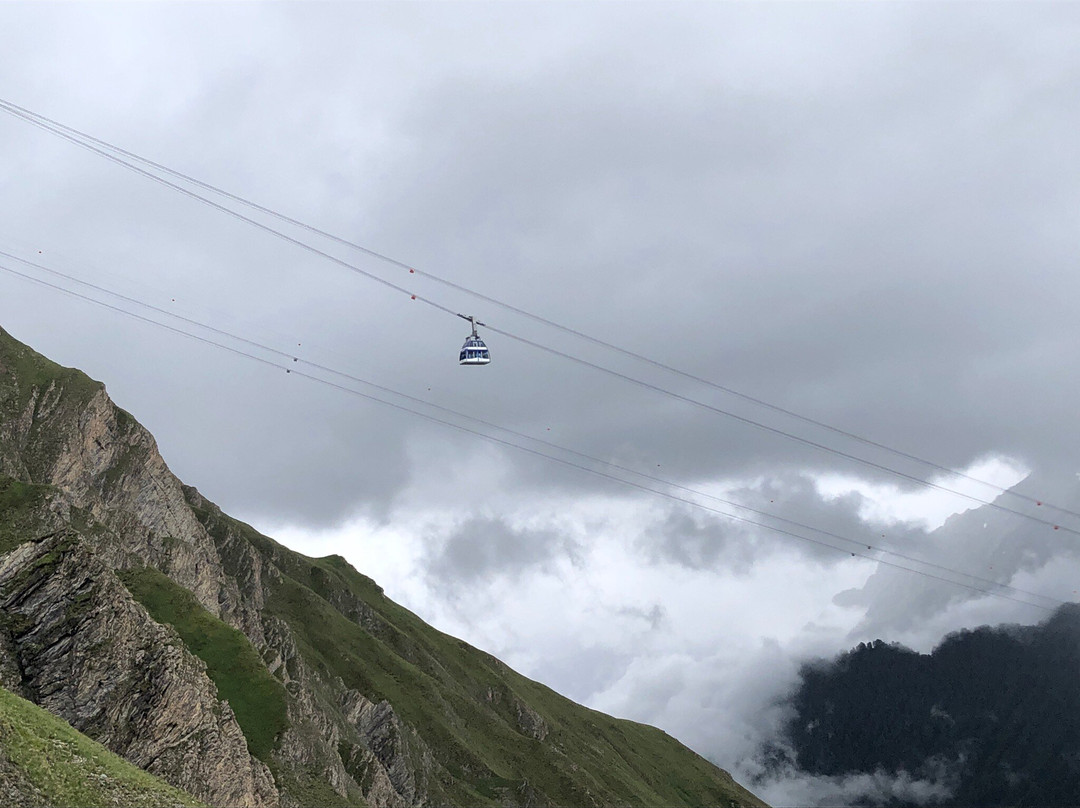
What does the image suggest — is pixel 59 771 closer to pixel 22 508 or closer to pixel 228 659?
pixel 22 508

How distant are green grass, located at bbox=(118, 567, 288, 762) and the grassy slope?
72258 mm

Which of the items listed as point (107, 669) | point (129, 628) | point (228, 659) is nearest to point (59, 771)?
point (107, 669)

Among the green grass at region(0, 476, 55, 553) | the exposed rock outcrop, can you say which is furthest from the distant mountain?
the green grass at region(0, 476, 55, 553)

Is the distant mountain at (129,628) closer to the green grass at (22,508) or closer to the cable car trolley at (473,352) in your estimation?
the green grass at (22,508)

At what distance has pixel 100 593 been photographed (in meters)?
106

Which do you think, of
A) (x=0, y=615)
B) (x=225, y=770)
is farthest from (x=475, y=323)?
(x=225, y=770)

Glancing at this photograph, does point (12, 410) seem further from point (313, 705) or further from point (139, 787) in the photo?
point (139, 787)

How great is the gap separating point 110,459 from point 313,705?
58772 mm

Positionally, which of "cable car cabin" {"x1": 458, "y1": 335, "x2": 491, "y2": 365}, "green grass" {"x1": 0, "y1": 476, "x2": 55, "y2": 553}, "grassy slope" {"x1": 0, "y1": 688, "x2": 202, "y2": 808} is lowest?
"grassy slope" {"x1": 0, "y1": 688, "x2": 202, "y2": 808}

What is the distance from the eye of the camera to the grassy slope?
185 feet

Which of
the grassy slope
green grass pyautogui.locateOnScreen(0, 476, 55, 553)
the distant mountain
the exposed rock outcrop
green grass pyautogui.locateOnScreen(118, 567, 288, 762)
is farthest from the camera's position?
green grass pyautogui.locateOnScreen(118, 567, 288, 762)

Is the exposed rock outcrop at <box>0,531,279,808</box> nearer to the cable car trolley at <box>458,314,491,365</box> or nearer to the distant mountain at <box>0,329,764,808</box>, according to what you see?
the distant mountain at <box>0,329,764,808</box>

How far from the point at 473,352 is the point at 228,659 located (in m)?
69.8

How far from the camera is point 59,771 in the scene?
60.3 m
